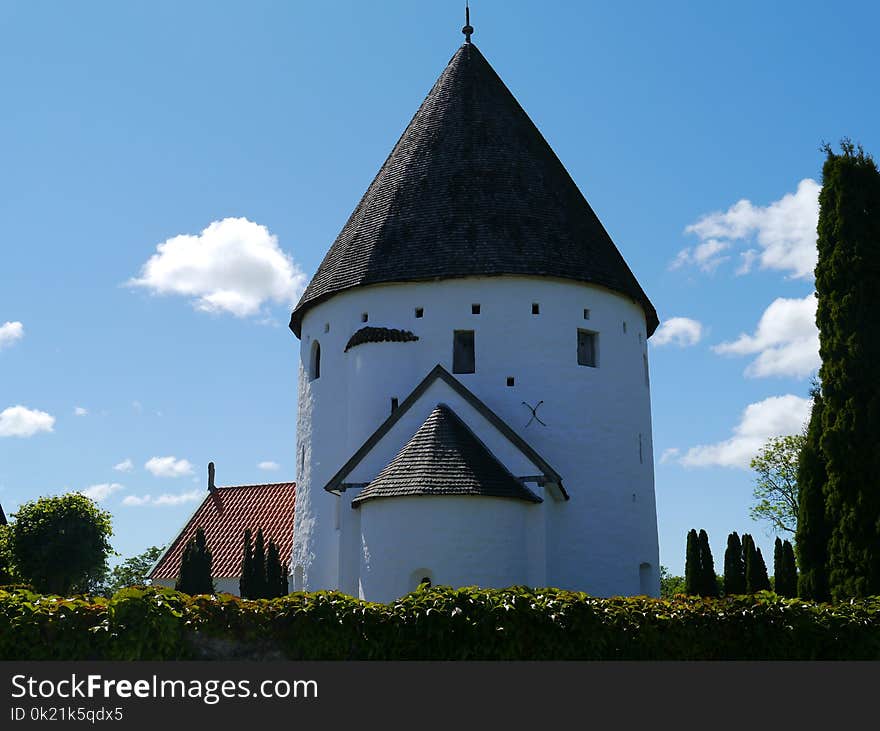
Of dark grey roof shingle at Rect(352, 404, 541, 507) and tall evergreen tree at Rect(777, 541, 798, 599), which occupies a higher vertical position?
dark grey roof shingle at Rect(352, 404, 541, 507)

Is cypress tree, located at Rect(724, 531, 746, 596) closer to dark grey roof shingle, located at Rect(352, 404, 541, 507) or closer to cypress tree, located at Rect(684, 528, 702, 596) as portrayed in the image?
cypress tree, located at Rect(684, 528, 702, 596)

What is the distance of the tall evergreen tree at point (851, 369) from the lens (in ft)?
55.1

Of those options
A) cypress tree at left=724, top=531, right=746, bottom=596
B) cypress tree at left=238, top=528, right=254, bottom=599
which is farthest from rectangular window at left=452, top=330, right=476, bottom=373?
cypress tree at left=724, top=531, right=746, bottom=596

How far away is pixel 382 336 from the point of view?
77.3ft

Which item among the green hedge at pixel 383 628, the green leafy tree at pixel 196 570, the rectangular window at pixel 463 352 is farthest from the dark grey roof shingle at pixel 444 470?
the green leafy tree at pixel 196 570

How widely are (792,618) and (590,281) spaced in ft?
40.8

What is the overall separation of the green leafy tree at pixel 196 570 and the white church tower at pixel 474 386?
408 centimetres

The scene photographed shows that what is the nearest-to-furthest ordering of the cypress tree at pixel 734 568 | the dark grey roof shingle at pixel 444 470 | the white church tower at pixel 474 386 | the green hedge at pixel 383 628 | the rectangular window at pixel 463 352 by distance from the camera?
the green hedge at pixel 383 628 → the dark grey roof shingle at pixel 444 470 → the white church tower at pixel 474 386 → the rectangular window at pixel 463 352 → the cypress tree at pixel 734 568

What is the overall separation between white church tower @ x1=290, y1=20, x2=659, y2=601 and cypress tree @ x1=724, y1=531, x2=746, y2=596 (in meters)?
10.3

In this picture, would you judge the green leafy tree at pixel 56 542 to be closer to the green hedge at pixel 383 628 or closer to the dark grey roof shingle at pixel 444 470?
the dark grey roof shingle at pixel 444 470

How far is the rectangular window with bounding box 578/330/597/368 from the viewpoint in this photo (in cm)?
2422

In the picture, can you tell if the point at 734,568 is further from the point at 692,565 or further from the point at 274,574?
the point at 274,574

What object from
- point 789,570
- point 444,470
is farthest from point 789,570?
point 444,470

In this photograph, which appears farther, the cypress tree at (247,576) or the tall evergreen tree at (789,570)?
the tall evergreen tree at (789,570)
